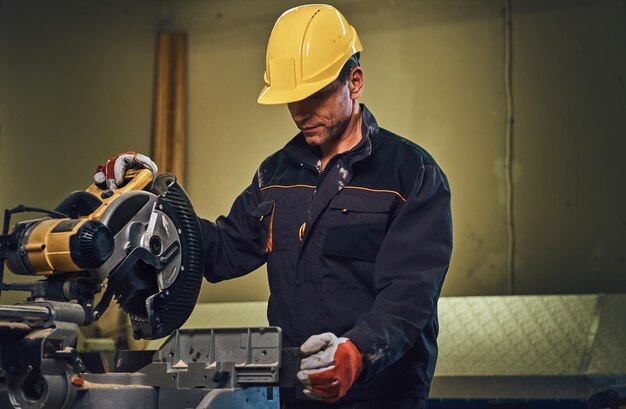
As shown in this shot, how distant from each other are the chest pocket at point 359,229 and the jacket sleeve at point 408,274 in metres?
0.04

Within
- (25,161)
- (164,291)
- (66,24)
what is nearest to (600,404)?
(164,291)

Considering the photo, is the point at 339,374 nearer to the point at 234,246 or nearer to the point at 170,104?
the point at 234,246

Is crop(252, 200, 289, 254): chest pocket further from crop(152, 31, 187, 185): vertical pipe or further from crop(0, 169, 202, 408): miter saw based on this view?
crop(152, 31, 187, 185): vertical pipe

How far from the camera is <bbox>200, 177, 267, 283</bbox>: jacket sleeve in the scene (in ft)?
7.27

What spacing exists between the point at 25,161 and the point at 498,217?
2.25 m

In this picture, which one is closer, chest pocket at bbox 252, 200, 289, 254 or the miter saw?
the miter saw

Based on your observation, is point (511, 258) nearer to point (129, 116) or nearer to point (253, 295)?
point (253, 295)

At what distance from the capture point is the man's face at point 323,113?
6.77 ft

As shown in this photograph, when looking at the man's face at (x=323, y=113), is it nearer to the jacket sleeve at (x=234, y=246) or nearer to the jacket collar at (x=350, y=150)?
the jacket collar at (x=350, y=150)

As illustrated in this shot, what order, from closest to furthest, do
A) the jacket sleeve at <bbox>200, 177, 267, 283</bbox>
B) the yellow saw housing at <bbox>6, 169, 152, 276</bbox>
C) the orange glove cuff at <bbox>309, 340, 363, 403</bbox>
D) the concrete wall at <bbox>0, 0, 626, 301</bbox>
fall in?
the orange glove cuff at <bbox>309, 340, 363, 403</bbox>, the yellow saw housing at <bbox>6, 169, 152, 276</bbox>, the jacket sleeve at <bbox>200, 177, 267, 283</bbox>, the concrete wall at <bbox>0, 0, 626, 301</bbox>

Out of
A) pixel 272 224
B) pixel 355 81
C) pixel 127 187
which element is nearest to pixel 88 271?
pixel 127 187

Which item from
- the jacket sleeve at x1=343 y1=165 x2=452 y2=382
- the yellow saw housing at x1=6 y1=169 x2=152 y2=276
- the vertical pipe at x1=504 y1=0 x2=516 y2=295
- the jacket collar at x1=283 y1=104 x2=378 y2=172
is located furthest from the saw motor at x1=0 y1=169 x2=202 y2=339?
the vertical pipe at x1=504 y1=0 x2=516 y2=295

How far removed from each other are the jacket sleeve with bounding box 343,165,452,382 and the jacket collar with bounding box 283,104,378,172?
14 centimetres

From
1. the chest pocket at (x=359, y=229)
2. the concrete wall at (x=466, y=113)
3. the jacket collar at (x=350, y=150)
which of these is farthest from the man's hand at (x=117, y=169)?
the concrete wall at (x=466, y=113)
